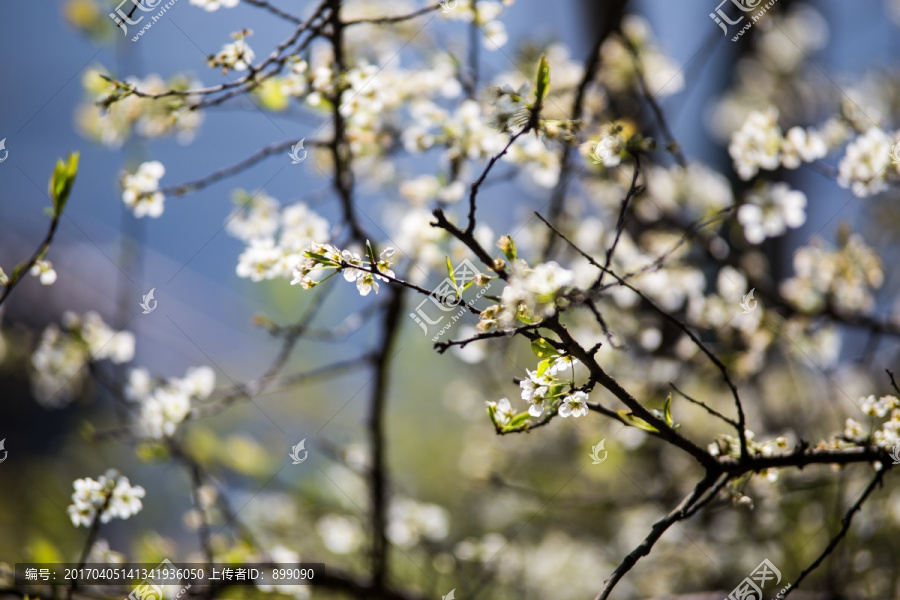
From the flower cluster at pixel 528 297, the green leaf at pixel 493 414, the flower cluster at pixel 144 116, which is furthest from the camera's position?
the flower cluster at pixel 144 116

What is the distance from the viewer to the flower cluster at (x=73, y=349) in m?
1.34

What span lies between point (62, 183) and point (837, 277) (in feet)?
5.27

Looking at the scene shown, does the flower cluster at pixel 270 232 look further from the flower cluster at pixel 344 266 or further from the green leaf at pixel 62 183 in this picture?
the green leaf at pixel 62 183

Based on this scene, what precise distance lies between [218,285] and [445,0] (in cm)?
472

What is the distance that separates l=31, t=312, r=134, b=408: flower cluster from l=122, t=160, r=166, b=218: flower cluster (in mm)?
354

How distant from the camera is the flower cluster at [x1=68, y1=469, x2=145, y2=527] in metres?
1.00

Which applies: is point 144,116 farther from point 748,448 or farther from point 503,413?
point 748,448

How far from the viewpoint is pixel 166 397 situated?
4.12 ft

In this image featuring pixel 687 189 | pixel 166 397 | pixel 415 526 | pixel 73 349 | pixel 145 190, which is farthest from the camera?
pixel 687 189

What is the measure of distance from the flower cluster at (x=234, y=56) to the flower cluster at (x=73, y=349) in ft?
2.21

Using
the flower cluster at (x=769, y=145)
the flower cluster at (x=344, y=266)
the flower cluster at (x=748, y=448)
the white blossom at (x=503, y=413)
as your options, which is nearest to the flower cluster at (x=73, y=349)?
the flower cluster at (x=344, y=266)

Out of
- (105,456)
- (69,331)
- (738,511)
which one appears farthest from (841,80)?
(105,456)

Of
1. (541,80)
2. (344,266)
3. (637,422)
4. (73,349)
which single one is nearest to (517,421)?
(637,422)

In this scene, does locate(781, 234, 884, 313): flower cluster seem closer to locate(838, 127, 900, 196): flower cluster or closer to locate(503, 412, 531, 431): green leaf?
locate(838, 127, 900, 196): flower cluster
